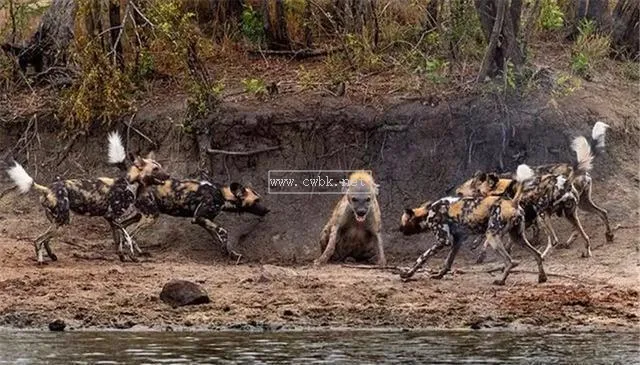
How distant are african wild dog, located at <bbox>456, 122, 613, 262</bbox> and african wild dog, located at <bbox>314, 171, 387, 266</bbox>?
101 cm

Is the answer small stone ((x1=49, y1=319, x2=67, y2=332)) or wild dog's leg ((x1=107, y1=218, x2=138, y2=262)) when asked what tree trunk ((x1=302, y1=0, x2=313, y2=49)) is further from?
small stone ((x1=49, y1=319, x2=67, y2=332))

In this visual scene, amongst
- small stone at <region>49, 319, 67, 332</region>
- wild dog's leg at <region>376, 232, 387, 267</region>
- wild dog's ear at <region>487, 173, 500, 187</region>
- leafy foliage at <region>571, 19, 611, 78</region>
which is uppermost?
leafy foliage at <region>571, 19, 611, 78</region>

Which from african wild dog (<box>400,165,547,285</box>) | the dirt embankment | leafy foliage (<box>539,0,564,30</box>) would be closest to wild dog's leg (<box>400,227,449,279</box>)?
african wild dog (<box>400,165,547,285</box>)

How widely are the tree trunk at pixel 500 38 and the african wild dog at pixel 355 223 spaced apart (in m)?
2.52

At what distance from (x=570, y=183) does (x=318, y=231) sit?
3145 mm

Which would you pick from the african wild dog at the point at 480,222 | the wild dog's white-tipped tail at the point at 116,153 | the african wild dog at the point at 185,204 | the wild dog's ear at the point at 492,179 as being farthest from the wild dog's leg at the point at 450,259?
the wild dog's white-tipped tail at the point at 116,153

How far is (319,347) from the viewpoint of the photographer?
12.1 m

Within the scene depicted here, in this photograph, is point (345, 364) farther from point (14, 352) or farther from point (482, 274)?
point (482, 274)

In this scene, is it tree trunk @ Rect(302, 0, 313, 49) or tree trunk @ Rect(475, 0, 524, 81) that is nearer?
tree trunk @ Rect(475, 0, 524, 81)

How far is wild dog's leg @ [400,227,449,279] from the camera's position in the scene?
14.9 meters

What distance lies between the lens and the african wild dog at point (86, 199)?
15688mm

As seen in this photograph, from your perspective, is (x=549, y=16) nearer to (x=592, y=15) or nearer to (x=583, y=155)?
(x=592, y=15)

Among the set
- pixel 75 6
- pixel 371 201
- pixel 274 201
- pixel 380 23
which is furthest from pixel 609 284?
pixel 75 6

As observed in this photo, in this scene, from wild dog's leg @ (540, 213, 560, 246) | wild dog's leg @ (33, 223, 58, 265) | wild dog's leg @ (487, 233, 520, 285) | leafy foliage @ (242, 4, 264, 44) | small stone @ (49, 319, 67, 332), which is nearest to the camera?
small stone @ (49, 319, 67, 332)
